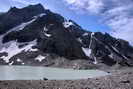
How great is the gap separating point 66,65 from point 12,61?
45082 mm

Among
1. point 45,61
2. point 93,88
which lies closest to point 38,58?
point 45,61

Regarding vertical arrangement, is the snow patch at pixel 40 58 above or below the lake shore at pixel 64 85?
above

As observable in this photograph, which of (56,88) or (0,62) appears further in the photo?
(0,62)

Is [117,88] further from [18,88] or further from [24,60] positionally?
[24,60]

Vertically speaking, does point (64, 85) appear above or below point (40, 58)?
below

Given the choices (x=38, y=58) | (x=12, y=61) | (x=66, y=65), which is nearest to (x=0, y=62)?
(x=12, y=61)

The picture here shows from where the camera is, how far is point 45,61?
615 feet

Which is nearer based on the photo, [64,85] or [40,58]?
[64,85]

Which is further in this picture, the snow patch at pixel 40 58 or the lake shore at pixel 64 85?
the snow patch at pixel 40 58

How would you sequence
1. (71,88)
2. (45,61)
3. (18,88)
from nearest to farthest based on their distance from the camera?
(18,88) < (71,88) < (45,61)

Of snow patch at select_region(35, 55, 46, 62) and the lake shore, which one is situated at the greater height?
snow patch at select_region(35, 55, 46, 62)

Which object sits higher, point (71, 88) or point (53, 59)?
point (53, 59)

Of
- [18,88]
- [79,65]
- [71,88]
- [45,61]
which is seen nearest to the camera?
[18,88]

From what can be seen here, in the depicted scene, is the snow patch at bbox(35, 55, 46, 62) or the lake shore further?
the snow patch at bbox(35, 55, 46, 62)
